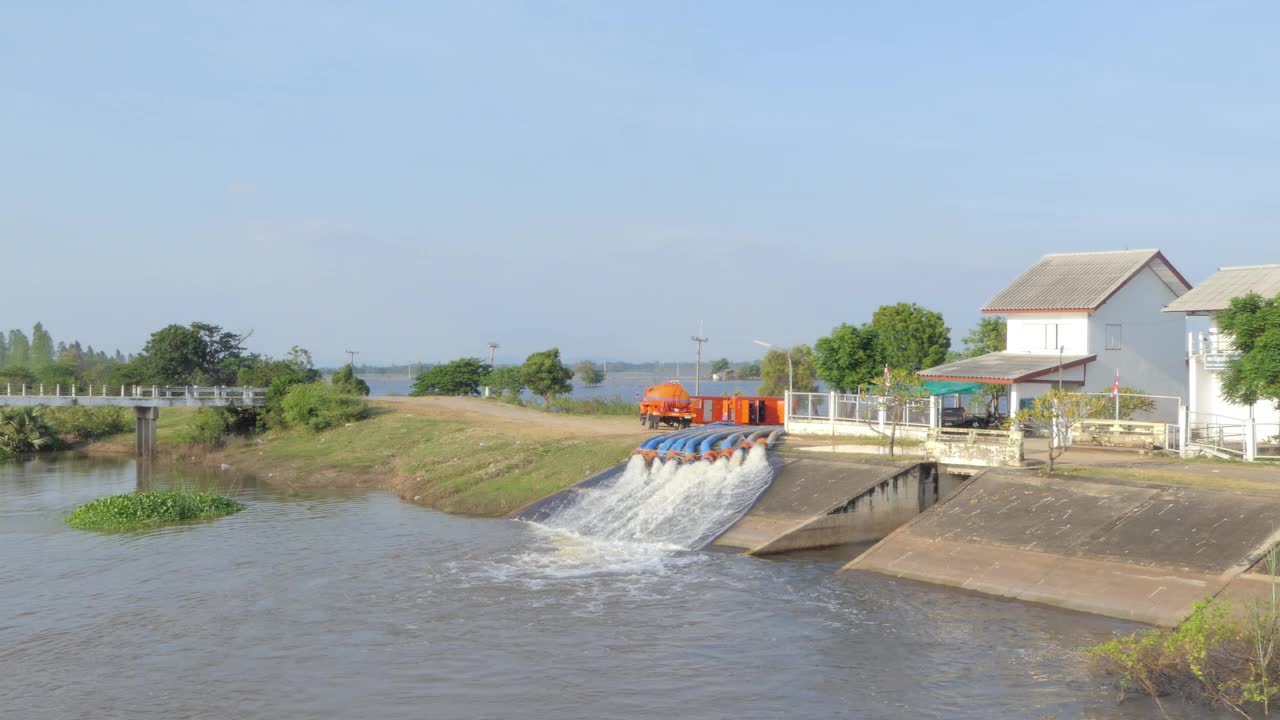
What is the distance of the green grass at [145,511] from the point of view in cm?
3512

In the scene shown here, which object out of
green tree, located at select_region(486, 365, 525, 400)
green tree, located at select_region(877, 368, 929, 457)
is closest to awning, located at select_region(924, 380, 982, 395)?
green tree, located at select_region(877, 368, 929, 457)

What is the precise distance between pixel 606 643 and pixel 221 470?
3993cm

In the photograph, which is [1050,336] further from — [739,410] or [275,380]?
[275,380]

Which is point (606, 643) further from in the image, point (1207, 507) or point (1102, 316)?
point (1102, 316)

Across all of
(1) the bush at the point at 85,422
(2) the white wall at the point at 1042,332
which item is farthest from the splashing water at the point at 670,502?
(1) the bush at the point at 85,422

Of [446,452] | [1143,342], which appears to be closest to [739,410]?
[446,452]

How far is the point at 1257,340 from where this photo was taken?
106 ft

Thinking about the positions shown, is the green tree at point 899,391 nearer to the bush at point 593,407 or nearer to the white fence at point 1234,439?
the white fence at point 1234,439

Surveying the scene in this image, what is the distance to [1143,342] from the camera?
149 ft

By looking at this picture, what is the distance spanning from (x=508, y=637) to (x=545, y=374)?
208 ft

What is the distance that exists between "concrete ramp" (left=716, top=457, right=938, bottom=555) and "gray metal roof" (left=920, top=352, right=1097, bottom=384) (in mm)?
11255

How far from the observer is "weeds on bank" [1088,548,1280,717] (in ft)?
51.0

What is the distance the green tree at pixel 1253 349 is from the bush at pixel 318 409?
46.4m

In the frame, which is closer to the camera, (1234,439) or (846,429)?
(1234,439)
